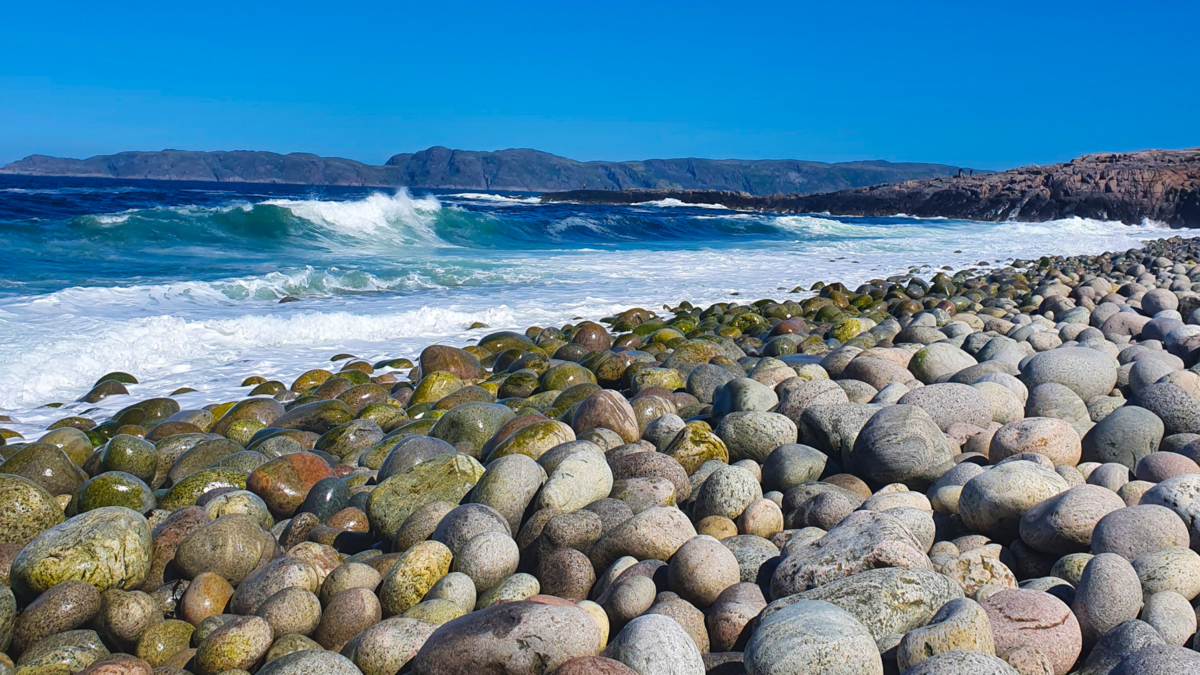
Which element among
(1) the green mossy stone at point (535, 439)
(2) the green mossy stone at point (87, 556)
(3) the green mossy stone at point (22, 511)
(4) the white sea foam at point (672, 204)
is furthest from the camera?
(4) the white sea foam at point (672, 204)

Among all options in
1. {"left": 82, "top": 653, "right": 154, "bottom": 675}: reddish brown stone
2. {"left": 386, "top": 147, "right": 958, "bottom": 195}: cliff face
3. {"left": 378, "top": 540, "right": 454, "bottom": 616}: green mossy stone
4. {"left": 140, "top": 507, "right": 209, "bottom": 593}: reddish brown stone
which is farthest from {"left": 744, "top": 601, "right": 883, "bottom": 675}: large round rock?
{"left": 386, "top": 147, "right": 958, "bottom": 195}: cliff face

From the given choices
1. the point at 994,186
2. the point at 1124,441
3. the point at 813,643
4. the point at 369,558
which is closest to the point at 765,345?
the point at 1124,441

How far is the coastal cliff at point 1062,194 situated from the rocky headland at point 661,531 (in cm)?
4392

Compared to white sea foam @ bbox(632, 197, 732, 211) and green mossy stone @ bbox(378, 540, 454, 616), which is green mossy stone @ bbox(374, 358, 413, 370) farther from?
white sea foam @ bbox(632, 197, 732, 211)

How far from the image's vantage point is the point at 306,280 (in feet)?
39.4

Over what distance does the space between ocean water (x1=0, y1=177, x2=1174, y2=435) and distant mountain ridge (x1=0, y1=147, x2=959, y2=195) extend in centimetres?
12958

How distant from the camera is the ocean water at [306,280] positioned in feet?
23.4

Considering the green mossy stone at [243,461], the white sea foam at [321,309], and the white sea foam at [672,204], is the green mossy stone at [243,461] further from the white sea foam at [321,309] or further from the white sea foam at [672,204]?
the white sea foam at [672,204]

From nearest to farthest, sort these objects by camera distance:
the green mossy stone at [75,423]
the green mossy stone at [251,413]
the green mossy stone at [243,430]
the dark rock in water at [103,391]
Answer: the green mossy stone at [243,430], the green mossy stone at [251,413], the green mossy stone at [75,423], the dark rock in water at [103,391]

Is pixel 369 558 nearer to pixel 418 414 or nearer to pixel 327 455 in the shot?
pixel 327 455

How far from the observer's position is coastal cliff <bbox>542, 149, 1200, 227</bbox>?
134 feet

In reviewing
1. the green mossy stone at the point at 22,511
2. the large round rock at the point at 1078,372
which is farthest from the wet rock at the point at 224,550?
the large round rock at the point at 1078,372

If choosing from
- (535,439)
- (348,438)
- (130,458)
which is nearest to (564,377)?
(348,438)

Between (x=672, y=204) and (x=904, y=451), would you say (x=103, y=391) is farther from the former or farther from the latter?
(x=672, y=204)
